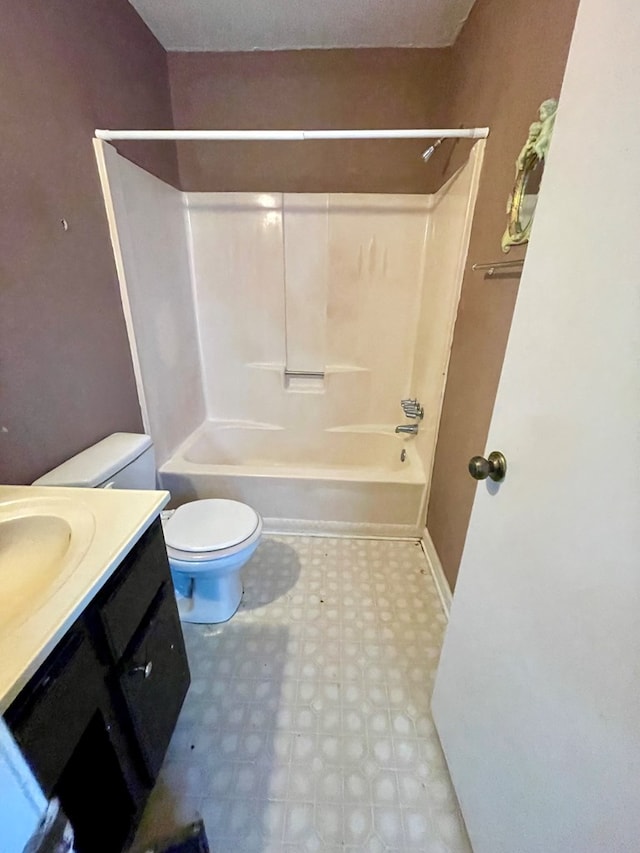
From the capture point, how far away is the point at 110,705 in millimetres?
717

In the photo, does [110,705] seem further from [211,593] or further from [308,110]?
[308,110]

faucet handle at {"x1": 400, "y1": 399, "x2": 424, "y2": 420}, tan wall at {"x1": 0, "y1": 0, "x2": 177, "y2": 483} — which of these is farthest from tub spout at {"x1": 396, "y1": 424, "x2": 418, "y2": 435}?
tan wall at {"x1": 0, "y1": 0, "x2": 177, "y2": 483}

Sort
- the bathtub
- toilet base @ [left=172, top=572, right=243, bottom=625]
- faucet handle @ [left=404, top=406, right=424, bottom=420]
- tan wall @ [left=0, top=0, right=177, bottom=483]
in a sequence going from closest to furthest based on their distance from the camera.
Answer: tan wall @ [left=0, top=0, right=177, bottom=483], toilet base @ [left=172, top=572, right=243, bottom=625], the bathtub, faucet handle @ [left=404, top=406, right=424, bottom=420]

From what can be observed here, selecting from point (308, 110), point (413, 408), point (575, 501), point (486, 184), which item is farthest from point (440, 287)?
point (575, 501)

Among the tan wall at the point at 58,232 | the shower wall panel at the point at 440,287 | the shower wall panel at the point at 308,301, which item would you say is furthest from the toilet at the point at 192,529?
the shower wall panel at the point at 308,301

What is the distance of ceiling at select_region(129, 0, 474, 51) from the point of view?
5.03ft

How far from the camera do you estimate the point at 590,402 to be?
49 cm

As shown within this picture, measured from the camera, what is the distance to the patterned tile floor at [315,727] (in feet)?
3.09

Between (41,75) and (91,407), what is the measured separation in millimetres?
1053

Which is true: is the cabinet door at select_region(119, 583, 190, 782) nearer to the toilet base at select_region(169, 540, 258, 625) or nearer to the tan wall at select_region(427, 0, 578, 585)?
the toilet base at select_region(169, 540, 258, 625)

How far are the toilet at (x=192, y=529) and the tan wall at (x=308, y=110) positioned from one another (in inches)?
66.8

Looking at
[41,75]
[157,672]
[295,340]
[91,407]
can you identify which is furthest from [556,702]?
[295,340]

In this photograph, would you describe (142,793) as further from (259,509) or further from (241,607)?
(259,509)

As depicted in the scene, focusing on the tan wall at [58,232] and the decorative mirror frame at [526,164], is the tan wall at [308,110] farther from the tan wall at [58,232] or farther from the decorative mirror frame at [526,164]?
the decorative mirror frame at [526,164]
